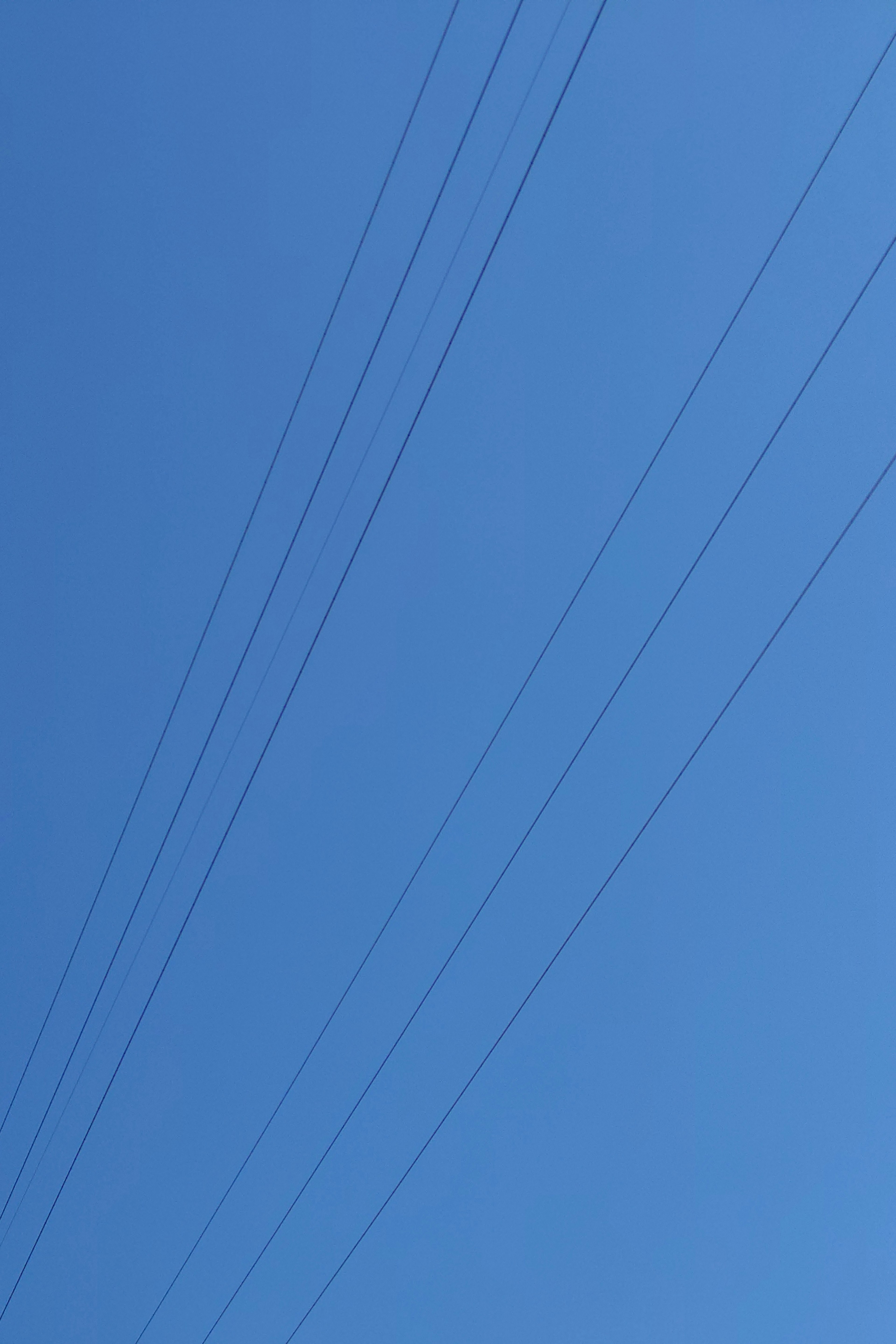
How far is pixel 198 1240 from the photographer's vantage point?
7.69 metres

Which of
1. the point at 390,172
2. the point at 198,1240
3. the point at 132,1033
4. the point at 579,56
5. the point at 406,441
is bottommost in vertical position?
the point at 198,1240

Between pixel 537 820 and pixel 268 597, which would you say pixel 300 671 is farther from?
pixel 537 820

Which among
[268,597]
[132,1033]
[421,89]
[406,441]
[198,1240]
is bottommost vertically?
[198,1240]

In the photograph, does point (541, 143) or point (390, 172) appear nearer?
point (541, 143)


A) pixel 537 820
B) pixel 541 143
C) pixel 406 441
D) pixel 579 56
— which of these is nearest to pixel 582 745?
pixel 537 820

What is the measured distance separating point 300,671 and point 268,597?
50 cm

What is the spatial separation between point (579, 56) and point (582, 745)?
12.1 feet

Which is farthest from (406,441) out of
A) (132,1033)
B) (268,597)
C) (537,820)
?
(132,1033)

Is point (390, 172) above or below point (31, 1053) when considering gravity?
above

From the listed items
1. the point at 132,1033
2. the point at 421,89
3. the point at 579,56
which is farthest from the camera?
the point at 132,1033

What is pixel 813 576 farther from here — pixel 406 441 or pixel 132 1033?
pixel 132 1033

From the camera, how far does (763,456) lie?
5656mm

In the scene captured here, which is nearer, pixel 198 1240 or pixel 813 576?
pixel 813 576

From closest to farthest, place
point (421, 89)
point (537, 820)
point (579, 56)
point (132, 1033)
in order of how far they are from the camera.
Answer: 1. point (579, 56)
2. point (421, 89)
3. point (537, 820)
4. point (132, 1033)
